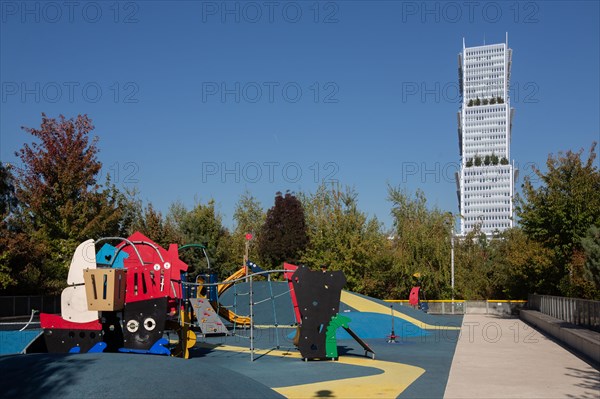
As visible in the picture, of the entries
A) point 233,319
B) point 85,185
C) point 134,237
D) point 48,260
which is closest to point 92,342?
point 134,237

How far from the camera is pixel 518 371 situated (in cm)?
1827

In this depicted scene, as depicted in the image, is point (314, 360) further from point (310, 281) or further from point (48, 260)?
point (48, 260)

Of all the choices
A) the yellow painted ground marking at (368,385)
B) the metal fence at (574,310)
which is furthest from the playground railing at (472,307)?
the yellow painted ground marking at (368,385)

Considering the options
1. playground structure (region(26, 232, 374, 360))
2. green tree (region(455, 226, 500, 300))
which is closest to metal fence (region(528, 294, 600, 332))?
playground structure (region(26, 232, 374, 360))

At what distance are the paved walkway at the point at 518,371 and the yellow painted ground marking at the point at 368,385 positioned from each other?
3.99 feet

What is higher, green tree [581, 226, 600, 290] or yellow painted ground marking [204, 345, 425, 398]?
green tree [581, 226, 600, 290]

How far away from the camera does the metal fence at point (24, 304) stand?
33.6 meters

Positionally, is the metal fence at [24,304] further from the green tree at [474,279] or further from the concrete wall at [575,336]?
the green tree at [474,279]

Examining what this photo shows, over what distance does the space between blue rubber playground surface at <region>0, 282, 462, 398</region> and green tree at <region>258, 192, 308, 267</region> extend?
69.1 feet

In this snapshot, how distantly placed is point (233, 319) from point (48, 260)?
1311cm

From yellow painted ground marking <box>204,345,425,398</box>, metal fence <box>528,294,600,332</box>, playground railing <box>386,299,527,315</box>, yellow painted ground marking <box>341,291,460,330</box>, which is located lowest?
playground railing <box>386,299,527,315</box>

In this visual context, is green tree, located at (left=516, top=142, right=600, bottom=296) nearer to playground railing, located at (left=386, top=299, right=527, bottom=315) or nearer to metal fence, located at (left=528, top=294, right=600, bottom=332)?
metal fence, located at (left=528, top=294, right=600, bottom=332)

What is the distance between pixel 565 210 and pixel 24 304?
99.8 feet

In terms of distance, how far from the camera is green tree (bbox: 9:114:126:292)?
3938 cm
